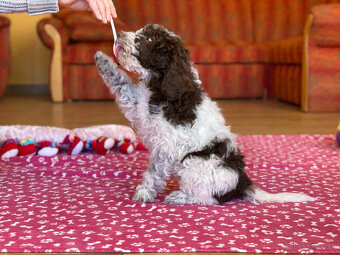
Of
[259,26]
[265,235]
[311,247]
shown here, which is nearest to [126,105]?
[265,235]

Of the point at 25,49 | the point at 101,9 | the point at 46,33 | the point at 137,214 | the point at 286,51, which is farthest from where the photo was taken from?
the point at 25,49

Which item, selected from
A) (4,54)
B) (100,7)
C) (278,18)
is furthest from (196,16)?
(100,7)

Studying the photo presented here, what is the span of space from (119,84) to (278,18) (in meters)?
5.18

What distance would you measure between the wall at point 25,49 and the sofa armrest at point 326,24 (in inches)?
149

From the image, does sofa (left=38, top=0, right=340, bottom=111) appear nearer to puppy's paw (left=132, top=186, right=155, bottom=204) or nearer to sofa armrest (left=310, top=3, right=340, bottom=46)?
sofa armrest (left=310, top=3, right=340, bottom=46)

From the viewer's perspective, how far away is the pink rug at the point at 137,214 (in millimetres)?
1619

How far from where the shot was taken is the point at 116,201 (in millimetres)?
2121

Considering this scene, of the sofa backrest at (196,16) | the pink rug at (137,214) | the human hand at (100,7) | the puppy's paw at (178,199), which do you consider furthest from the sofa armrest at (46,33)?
the puppy's paw at (178,199)

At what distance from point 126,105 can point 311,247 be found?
2.96 feet

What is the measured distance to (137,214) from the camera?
1934mm

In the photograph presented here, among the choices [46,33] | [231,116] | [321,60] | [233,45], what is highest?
[46,33]

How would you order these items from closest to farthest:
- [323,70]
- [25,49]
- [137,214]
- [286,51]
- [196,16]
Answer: [137,214] → [323,70] → [286,51] → [196,16] → [25,49]

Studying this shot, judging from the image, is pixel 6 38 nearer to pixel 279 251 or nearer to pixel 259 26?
pixel 259 26

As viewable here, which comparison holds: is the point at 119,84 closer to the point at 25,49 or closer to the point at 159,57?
the point at 159,57
